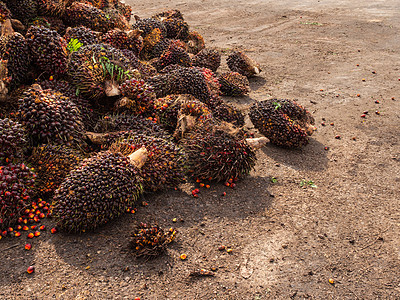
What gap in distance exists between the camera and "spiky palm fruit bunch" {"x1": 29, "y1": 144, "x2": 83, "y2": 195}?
3.78 meters

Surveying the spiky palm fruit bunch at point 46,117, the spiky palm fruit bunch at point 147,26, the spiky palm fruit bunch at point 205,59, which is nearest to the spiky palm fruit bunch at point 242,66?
the spiky palm fruit bunch at point 205,59

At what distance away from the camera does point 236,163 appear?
169 inches

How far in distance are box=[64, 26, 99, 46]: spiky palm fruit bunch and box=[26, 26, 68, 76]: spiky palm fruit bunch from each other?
2.27 feet

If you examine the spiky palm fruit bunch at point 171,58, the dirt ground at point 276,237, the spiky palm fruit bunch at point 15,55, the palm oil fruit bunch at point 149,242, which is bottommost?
the dirt ground at point 276,237

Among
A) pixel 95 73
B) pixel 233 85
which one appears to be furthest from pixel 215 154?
pixel 233 85

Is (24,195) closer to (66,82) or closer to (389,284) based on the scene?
(66,82)

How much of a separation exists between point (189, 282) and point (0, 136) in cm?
225

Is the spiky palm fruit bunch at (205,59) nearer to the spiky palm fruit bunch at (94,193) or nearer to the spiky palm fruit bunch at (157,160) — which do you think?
the spiky palm fruit bunch at (157,160)

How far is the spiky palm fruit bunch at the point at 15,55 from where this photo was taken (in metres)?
4.25

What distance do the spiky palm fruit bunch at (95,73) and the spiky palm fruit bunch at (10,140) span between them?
104 centimetres

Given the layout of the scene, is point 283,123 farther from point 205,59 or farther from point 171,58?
point 205,59

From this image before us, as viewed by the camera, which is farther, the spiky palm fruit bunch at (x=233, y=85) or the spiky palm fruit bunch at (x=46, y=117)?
the spiky palm fruit bunch at (x=233, y=85)

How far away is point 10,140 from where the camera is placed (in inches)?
141

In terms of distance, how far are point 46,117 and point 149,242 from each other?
1708 mm
